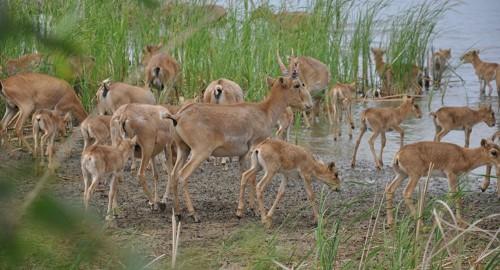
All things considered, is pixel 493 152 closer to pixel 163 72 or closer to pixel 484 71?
pixel 163 72

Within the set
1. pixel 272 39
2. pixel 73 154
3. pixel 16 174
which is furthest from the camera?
pixel 272 39

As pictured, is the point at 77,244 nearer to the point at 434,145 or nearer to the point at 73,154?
the point at 434,145

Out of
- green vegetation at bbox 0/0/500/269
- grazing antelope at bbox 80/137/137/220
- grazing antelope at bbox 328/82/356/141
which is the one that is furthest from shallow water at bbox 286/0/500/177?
grazing antelope at bbox 80/137/137/220

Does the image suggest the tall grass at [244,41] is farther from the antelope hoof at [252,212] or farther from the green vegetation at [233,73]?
the antelope hoof at [252,212]

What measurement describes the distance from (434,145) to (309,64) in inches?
210

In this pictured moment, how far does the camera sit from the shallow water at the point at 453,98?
1272 cm

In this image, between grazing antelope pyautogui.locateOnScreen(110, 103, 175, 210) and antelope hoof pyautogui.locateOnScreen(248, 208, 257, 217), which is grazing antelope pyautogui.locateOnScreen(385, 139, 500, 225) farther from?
grazing antelope pyautogui.locateOnScreen(110, 103, 175, 210)

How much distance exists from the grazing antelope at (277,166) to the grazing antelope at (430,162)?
2.26 ft

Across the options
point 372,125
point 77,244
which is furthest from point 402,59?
point 77,244

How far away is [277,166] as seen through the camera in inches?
332

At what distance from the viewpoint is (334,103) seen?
528 inches

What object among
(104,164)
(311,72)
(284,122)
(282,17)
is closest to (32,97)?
(284,122)

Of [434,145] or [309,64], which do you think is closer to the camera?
[434,145]

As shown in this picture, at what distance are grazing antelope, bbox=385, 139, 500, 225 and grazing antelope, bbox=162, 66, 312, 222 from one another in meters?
1.39
